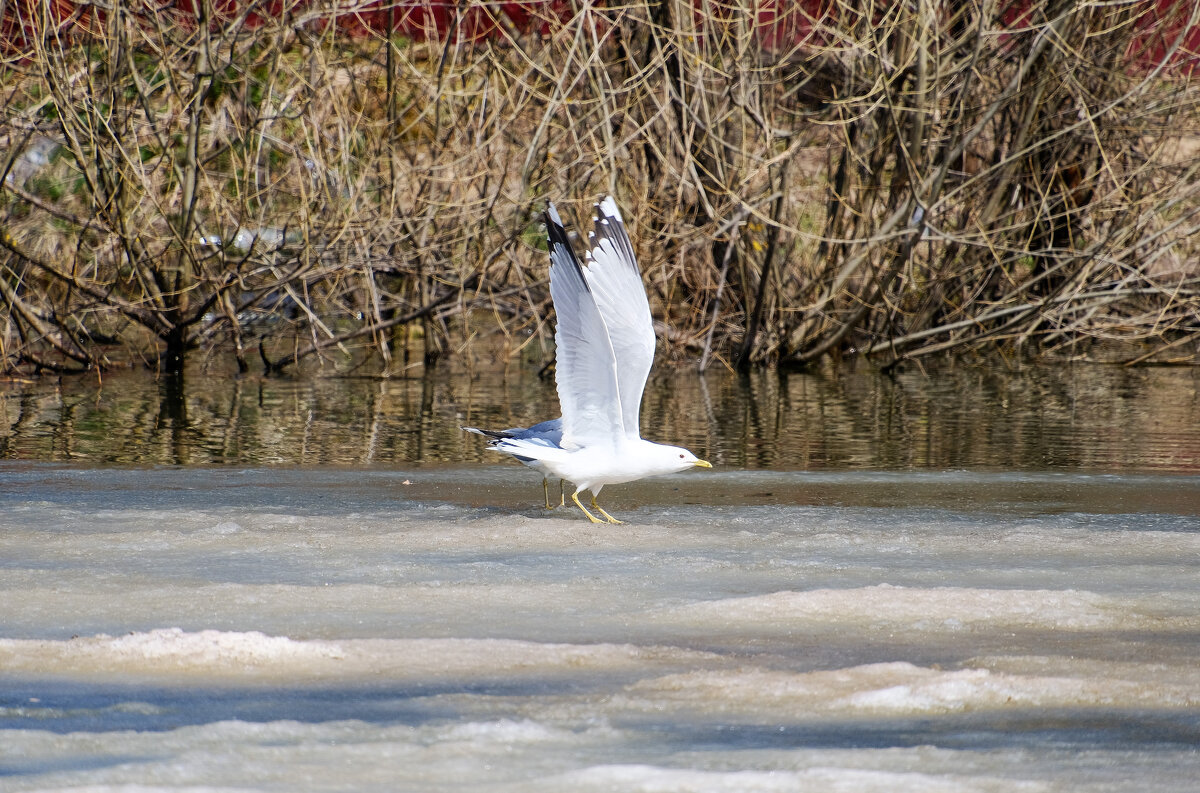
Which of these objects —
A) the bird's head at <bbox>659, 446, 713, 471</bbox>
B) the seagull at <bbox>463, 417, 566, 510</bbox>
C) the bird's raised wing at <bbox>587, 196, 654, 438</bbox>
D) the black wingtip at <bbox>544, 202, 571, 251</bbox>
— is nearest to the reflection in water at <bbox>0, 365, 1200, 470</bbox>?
the bird's head at <bbox>659, 446, 713, 471</bbox>

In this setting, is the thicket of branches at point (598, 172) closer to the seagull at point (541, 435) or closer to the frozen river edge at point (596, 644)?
the seagull at point (541, 435)

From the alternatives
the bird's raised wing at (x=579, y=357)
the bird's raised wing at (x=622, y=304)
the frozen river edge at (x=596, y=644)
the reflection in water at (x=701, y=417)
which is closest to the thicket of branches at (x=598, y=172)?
the reflection in water at (x=701, y=417)

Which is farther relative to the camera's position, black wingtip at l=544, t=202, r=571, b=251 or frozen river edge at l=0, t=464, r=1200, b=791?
black wingtip at l=544, t=202, r=571, b=251

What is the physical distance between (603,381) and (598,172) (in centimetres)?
576

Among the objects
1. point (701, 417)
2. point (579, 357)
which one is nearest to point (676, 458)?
point (579, 357)

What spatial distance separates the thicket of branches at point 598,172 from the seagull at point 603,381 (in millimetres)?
4334

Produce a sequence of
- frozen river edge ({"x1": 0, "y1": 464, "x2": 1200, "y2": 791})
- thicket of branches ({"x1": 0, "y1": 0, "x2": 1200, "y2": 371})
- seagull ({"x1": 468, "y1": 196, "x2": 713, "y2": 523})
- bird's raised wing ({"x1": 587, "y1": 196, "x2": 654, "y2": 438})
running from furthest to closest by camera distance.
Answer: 1. thicket of branches ({"x1": 0, "y1": 0, "x2": 1200, "y2": 371})
2. bird's raised wing ({"x1": 587, "y1": 196, "x2": 654, "y2": 438})
3. seagull ({"x1": 468, "y1": 196, "x2": 713, "y2": 523})
4. frozen river edge ({"x1": 0, "y1": 464, "x2": 1200, "y2": 791})

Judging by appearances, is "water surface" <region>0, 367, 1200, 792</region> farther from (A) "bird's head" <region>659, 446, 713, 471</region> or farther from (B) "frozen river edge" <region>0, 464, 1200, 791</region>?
(A) "bird's head" <region>659, 446, 713, 471</region>

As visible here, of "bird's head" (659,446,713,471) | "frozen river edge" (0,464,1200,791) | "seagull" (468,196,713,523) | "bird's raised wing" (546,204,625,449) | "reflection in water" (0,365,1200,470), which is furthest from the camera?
"reflection in water" (0,365,1200,470)

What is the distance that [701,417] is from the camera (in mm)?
9266

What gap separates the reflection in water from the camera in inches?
298

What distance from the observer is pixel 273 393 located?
34.6 feet

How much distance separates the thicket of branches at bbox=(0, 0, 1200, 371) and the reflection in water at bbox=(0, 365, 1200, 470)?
1.74 feet

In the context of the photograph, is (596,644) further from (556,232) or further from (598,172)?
(598,172)
